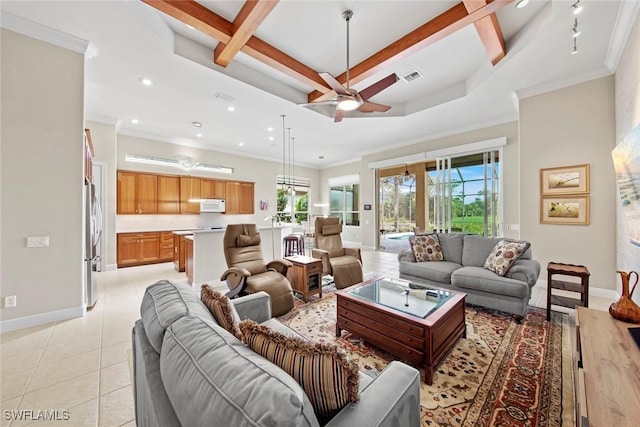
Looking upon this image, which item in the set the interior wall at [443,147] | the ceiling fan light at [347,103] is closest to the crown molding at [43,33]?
the ceiling fan light at [347,103]

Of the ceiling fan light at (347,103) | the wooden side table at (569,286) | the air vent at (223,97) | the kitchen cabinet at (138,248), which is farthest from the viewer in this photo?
the kitchen cabinet at (138,248)

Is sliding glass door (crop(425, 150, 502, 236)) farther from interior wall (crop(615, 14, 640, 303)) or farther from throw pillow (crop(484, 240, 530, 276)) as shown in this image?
throw pillow (crop(484, 240, 530, 276))

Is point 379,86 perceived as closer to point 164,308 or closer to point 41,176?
point 164,308

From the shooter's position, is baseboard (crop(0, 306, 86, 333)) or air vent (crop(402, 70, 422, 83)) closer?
baseboard (crop(0, 306, 86, 333))

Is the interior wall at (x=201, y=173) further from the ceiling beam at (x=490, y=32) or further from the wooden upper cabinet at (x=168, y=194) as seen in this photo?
the ceiling beam at (x=490, y=32)

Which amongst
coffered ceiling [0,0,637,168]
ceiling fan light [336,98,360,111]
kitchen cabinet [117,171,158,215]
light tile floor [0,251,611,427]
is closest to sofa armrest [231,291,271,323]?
light tile floor [0,251,611,427]

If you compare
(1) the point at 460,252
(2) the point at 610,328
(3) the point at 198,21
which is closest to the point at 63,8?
(3) the point at 198,21

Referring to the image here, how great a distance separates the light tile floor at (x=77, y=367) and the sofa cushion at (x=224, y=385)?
4.13 ft

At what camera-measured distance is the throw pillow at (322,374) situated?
863 mm

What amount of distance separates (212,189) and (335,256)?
473 cm

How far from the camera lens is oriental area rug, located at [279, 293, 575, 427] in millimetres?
1619

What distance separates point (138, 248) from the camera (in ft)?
19.7

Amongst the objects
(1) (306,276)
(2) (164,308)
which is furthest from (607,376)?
(1) (306,276)

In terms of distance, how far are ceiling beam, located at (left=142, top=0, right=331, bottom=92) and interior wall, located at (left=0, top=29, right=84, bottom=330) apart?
5.49 feet
